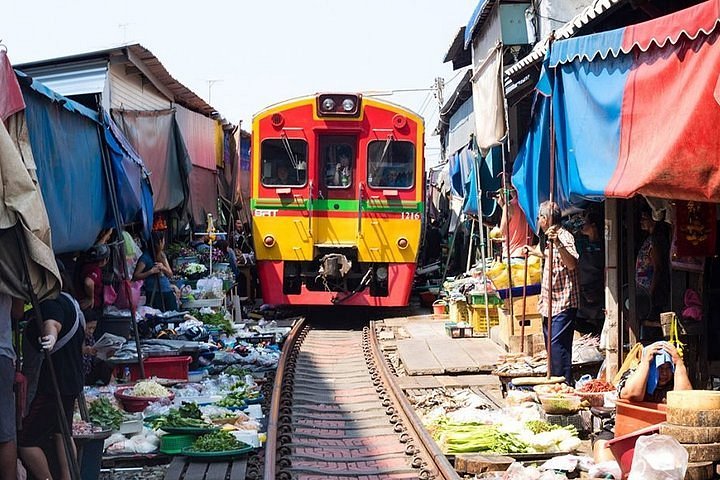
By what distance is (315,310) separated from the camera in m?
18.0

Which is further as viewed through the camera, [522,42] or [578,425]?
[522,42]

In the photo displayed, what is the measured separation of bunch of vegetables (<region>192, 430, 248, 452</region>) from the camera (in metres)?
6.92

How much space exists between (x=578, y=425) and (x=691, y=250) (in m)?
1.55

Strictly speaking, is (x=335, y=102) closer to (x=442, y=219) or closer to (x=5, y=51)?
(x=5, y=51)

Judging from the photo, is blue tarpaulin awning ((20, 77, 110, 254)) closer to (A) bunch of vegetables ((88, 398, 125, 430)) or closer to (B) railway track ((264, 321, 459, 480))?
(A) bunch of vegetables ((88, 398, 125, 430))

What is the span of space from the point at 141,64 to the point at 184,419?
27.6ft

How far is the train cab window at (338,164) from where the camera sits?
14.8 metres

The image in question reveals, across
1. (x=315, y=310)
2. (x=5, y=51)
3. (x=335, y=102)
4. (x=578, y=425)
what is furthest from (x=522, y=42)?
(x=5, y=51)

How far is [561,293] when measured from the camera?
868 centimetres

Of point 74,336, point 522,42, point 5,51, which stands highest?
point 522,42

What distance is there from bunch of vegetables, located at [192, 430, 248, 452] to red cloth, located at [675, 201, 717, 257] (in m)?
3.41

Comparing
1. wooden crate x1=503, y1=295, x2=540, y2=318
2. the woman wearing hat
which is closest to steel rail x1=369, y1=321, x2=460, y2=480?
the woman wearing hat

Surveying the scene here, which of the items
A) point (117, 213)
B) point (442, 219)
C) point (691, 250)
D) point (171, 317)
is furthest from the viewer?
point (442, 219)

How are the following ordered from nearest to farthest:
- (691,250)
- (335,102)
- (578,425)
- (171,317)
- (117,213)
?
(691,250)
(578,425)
(117,213)
(171,317)
(335,102)
